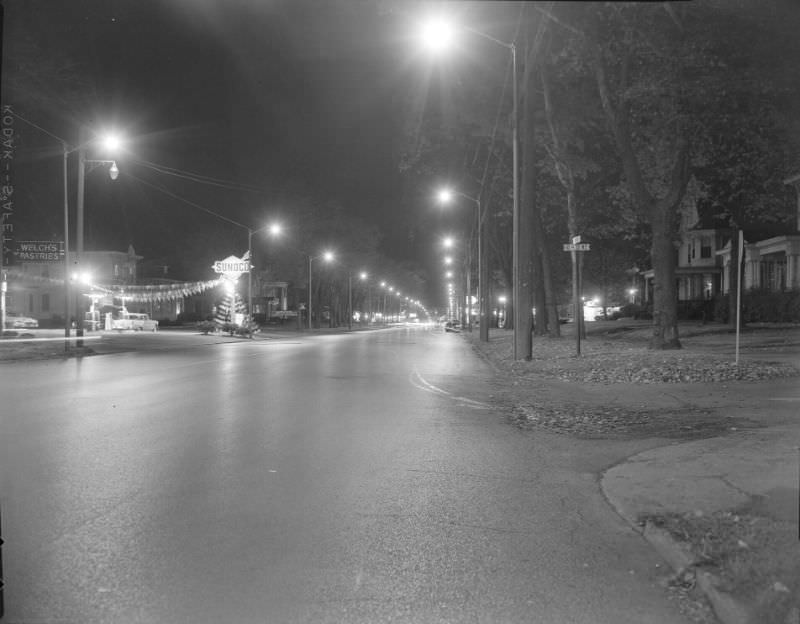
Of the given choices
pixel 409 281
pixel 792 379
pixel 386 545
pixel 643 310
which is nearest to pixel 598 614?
pixel 386 545

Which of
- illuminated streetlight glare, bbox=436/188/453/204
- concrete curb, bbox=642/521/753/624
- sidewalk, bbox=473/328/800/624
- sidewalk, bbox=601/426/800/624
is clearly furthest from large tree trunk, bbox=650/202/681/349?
illuminated streetlight glare, bbox=436/188/453/204

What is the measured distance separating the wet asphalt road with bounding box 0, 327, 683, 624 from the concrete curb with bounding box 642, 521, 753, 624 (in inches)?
4.4

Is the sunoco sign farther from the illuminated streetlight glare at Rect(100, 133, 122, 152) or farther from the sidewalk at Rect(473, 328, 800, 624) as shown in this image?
the sidewalk at Rect(473, 328, 800, 624)

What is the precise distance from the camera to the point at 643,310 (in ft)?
202

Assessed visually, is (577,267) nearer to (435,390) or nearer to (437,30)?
(435,390)

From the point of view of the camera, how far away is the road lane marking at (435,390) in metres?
13.5

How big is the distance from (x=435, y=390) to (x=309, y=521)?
10.1 meters

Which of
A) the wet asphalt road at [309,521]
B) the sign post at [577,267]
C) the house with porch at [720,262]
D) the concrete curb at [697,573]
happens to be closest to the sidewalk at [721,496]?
the concrete curb at [697,573]

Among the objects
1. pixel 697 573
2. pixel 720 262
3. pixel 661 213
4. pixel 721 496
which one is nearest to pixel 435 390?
pixel 721 496

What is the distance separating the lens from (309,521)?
6.02 m

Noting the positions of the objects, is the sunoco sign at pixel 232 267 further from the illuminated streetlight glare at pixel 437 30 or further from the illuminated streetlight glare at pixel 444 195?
the illuminated streetlight glare at pixel 437 30

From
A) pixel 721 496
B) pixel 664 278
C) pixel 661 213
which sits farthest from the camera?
pixel 664 278

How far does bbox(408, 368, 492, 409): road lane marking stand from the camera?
531 inches

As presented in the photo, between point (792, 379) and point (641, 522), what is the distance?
11563 mm
